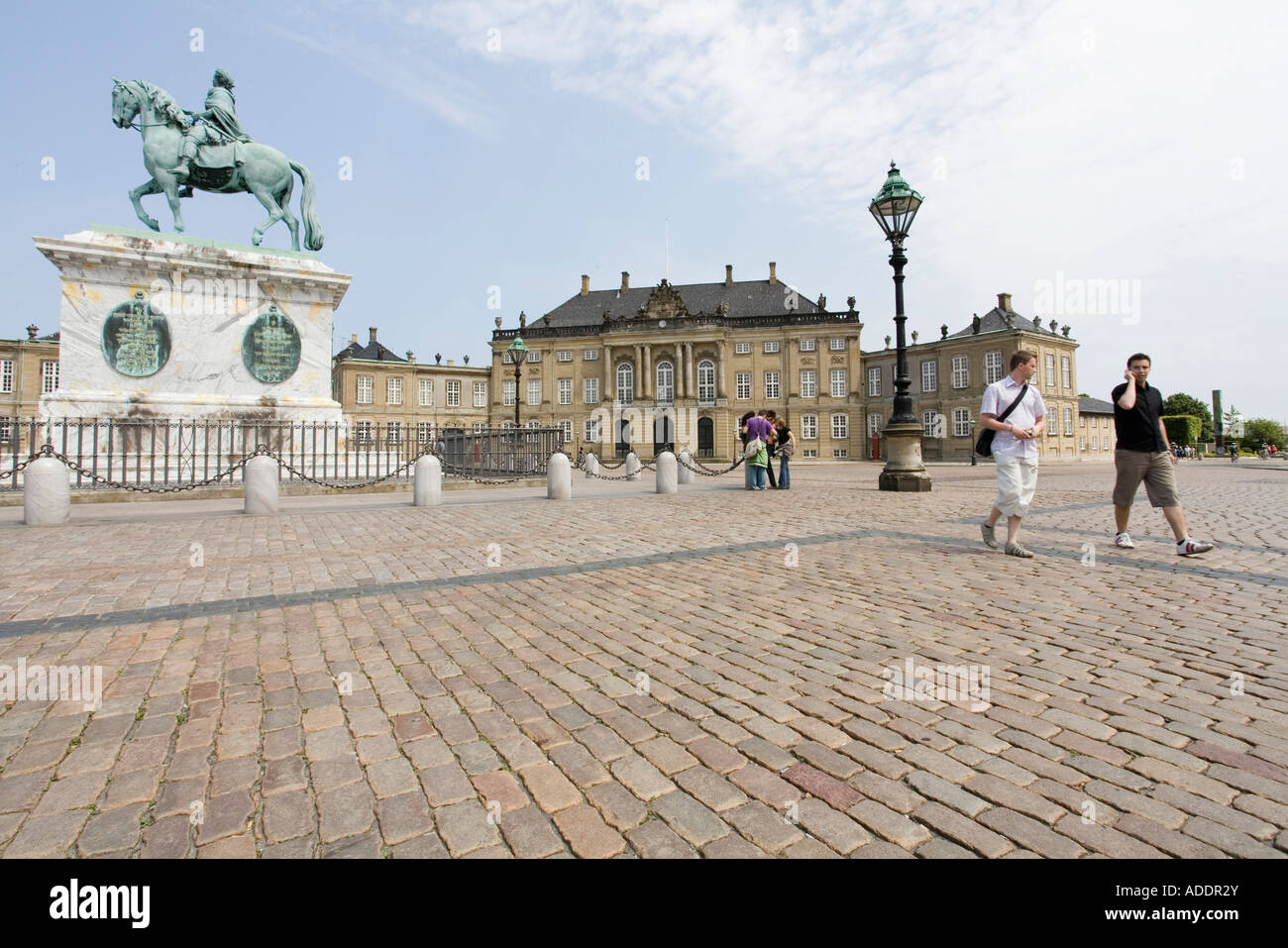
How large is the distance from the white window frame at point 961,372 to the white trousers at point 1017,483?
53865 mm

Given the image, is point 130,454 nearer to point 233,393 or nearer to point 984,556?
point 233,393

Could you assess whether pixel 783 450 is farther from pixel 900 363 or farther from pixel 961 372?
pixel 961 372

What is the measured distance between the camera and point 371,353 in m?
67.6

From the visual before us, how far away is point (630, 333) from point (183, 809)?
6180 cm

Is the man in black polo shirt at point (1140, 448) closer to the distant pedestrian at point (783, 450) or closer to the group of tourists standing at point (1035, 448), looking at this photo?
the group of tourists standing at point (1035, 448)

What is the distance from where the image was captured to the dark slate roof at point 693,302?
63.8m

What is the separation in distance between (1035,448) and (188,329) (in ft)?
55.8

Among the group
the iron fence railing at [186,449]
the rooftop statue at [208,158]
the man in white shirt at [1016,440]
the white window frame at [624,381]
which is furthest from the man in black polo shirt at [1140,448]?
the white window frame at [624,381]

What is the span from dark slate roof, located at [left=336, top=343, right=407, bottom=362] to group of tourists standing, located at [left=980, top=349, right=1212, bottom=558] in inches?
2584

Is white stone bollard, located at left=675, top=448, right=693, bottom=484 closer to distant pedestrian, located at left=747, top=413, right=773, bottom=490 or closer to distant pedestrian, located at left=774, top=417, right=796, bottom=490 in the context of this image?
distant pedestrian, located at left=747, top=413, right=773, bottom=490

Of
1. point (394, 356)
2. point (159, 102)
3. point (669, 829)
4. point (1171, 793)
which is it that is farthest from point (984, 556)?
point (394, 356)

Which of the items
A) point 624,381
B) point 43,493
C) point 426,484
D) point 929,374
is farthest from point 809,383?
point 43,493

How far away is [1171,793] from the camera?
193 cm
